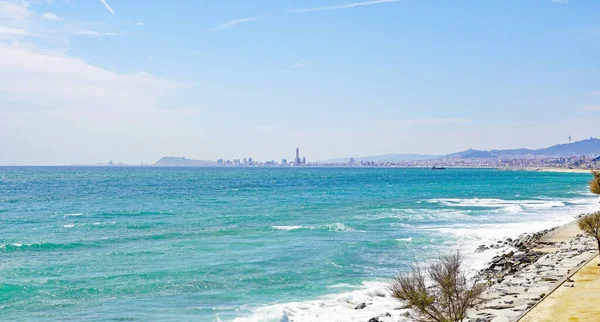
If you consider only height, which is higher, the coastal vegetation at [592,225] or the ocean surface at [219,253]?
the coastal vegetation at [592,225]

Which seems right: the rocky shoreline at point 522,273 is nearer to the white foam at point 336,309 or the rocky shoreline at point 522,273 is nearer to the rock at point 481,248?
the rock at point 481,248

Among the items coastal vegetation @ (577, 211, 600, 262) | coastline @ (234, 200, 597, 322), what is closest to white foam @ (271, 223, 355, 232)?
coastline @ (234, 200, 597, 322)

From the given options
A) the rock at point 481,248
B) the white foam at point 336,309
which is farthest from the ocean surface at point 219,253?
the rock at point 481,248

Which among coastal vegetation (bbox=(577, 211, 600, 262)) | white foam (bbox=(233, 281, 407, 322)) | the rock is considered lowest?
white foam (bbox=(233, 281, 407, 322))

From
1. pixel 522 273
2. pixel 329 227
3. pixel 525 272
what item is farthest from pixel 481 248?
pixel 329 227

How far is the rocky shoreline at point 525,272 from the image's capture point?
16.7 metres

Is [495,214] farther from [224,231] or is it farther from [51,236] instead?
[51,236]

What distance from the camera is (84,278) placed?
2444 centimetres

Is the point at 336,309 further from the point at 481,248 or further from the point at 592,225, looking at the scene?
the point at 481,248

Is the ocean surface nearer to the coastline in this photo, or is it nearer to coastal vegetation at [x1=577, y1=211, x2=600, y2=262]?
the coastline

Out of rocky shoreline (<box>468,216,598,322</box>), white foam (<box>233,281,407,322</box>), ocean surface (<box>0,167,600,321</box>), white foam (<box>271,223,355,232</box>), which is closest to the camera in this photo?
rocky shoreline (<box>468,216,598,322</box>)

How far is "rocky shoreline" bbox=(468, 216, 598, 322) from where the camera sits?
16.7 m

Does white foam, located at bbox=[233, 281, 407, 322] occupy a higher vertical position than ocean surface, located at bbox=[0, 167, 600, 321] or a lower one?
lower

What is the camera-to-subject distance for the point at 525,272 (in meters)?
22.5
